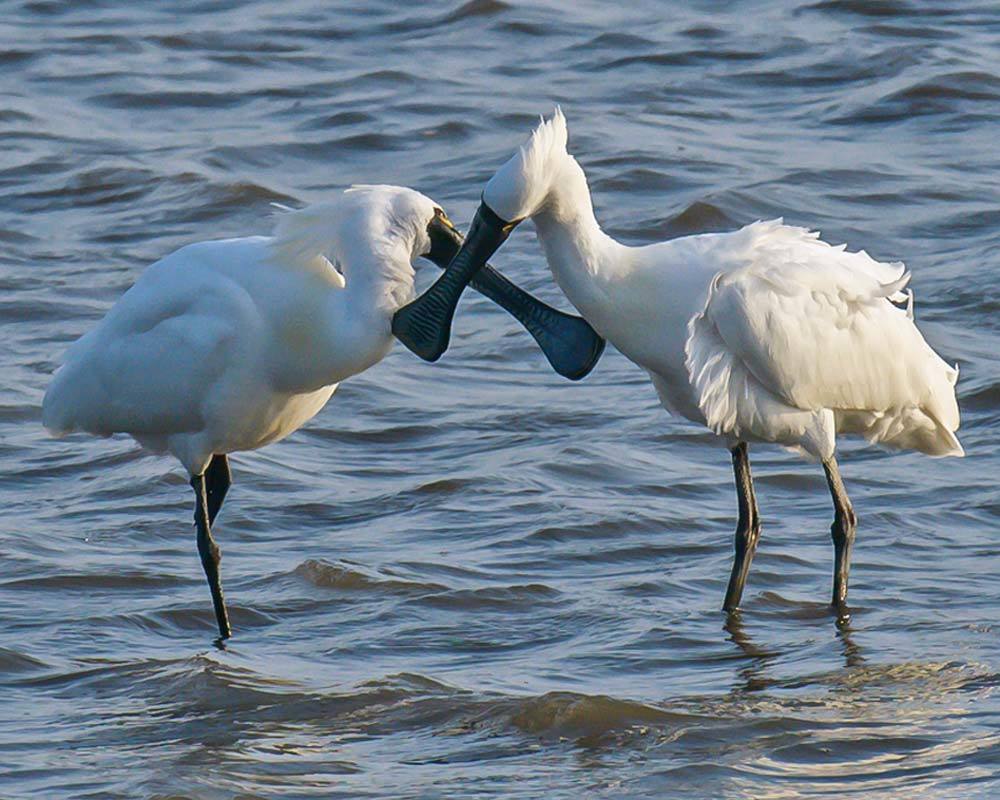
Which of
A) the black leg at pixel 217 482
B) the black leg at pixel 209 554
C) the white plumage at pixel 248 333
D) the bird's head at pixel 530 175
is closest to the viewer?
the bird's head at pixel 530 175

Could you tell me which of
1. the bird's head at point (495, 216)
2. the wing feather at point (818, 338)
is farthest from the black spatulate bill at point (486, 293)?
the wing feather at point (818, 338)

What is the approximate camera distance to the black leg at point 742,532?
29.9 feet

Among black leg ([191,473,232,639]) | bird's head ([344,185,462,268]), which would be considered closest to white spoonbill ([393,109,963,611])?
bird's head ([344,185,462,268])

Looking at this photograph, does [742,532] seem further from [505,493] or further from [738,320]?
[505,493]

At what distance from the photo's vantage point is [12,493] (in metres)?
10.8

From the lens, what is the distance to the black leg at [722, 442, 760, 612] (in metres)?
9.12

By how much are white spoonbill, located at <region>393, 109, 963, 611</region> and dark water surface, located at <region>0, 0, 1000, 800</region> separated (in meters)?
0.68

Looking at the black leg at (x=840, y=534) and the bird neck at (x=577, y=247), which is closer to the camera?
the bird neck at (x=577, y=247)

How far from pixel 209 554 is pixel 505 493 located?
1948mm

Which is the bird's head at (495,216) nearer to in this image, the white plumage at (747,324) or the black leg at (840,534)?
the white plumage at (747,324)

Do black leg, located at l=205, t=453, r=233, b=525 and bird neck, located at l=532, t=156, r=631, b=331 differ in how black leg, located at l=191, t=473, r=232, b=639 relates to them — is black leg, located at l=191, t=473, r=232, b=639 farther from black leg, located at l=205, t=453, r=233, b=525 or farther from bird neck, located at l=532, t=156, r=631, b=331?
bird neck, located at l=532, t=156, r=631, b=331

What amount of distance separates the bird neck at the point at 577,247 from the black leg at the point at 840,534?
140cm

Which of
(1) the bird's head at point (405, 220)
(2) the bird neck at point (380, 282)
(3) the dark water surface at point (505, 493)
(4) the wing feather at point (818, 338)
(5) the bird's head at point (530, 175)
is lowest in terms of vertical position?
(3) the dark water surface at point (505, 493)

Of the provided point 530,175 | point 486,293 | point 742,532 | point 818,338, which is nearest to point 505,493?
point 742,532
